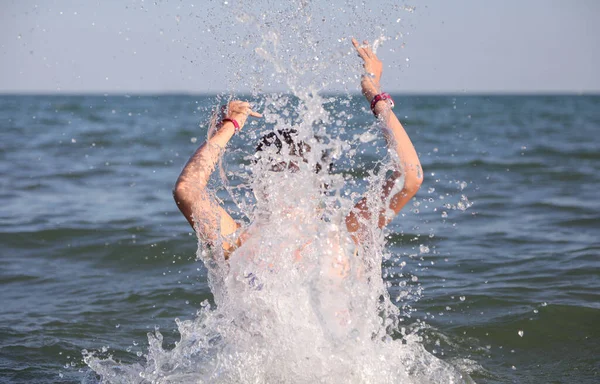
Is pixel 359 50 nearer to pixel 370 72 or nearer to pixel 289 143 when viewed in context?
pixel 370 72

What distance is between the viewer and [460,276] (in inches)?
241

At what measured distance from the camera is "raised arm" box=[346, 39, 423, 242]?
306 centimetres

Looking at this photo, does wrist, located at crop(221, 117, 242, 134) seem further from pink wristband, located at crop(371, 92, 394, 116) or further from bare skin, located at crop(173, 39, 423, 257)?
pink wristband, located at crop(371, 92, 394, 116)

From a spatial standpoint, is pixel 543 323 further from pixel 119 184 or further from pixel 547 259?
pixel 119 184

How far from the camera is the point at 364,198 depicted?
129 inches

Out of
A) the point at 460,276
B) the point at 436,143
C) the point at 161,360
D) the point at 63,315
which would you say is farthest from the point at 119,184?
the point at 436,143

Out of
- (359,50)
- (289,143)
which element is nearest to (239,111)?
(289,143)

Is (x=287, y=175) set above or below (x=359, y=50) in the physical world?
below

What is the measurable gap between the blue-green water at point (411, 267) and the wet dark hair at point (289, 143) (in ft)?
1.79

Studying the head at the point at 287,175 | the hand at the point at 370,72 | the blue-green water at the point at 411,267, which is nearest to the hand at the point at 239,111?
the head at the point at 287,175

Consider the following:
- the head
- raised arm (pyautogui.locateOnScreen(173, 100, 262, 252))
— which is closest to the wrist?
raised arm (pyautogui.locateOnScreen(173, 100, 262, 252))

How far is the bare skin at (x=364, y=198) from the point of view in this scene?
3.07 meters

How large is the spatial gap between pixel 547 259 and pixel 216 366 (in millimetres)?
4065

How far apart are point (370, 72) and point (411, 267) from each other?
3.53 meters
